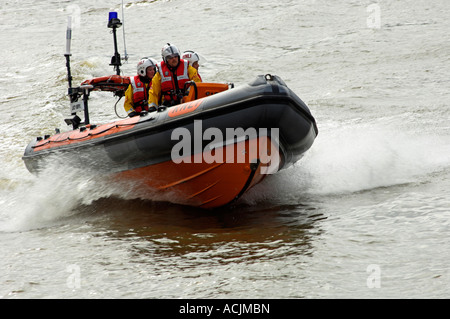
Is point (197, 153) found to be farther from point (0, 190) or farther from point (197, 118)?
point (0, 190)

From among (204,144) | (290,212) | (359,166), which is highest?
(204,144)

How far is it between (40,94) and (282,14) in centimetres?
690

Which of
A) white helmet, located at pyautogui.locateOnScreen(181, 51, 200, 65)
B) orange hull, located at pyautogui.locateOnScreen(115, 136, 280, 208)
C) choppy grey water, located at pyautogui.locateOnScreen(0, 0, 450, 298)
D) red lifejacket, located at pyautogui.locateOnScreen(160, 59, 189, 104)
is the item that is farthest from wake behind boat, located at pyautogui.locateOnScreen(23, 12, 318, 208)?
white helmet, located at pyautogui.locateOnScreen(181, 51, 200, 65)

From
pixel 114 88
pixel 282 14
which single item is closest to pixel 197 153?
pixel 114 88

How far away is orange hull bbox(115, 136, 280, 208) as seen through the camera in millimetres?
4461

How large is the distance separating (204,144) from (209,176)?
34cm

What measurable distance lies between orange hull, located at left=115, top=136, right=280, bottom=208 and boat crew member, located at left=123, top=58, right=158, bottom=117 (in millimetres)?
1081

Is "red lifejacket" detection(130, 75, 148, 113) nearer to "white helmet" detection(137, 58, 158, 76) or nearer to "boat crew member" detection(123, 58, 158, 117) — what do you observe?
"boat crew member" detection(123, 58, 158, 117)

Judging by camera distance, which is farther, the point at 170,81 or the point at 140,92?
the point at 140,92

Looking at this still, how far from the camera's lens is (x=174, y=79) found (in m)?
5.44

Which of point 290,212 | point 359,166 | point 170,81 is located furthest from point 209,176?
point 359,166

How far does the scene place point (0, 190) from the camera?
21.0 feet

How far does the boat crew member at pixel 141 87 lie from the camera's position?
5.75 metres

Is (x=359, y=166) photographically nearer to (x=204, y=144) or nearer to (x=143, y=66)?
(x=204, y=144)
